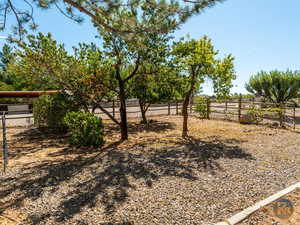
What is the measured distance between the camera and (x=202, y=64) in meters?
7.09

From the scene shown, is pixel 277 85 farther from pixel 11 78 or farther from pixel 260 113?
pixel 11 78

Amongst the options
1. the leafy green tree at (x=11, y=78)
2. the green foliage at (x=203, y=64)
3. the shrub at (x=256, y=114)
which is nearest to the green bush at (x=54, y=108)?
the leafy green tree at (x=11, y=78)

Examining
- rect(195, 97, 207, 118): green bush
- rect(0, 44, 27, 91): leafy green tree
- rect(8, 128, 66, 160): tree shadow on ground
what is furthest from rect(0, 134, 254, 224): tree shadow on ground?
rect(195, 97, 207, 118): green bush

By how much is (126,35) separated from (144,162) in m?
2.71

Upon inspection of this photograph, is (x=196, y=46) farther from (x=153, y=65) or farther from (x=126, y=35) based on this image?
(x=126, y=35)

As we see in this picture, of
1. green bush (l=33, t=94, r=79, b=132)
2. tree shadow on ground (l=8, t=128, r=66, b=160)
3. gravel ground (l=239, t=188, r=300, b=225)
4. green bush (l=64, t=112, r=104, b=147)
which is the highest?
green bush (l=33, t=94, r=79, b=132)

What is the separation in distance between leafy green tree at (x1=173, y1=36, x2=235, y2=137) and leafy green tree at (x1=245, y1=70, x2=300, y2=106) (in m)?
11.3

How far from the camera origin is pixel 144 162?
4.59 metres

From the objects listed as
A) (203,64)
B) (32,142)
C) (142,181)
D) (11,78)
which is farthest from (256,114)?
(11,78)

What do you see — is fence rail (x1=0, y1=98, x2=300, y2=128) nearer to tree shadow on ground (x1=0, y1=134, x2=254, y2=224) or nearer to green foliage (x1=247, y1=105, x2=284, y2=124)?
green foliage (x1=247, y1=105, x2=284, y2=124)

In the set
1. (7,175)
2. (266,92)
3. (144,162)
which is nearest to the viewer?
(7,175)

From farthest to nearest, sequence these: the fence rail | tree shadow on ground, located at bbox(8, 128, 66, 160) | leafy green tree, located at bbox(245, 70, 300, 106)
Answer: leafy green tree, located at bbox(245, 70, 300, 106)
the fence rail
tree shadow on ground, located at bbox(8, 128, 66, 160)

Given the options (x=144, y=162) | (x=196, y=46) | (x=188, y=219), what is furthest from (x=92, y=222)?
(x=196, y=46)

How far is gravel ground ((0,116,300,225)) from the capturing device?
2.67 meters
